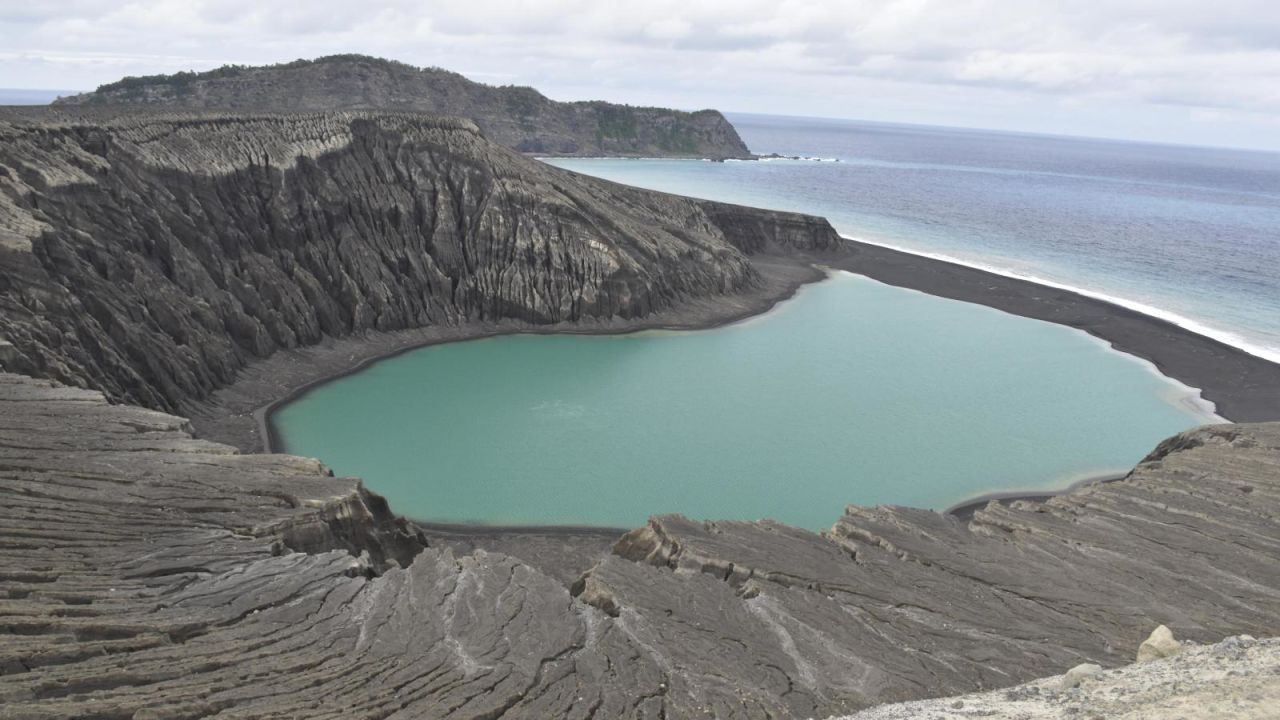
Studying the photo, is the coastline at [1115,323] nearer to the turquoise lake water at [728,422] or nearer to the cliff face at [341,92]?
the turquoise lake water at [728,422]

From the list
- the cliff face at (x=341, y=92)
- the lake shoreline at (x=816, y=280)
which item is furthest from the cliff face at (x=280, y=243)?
the cliff face at (x=341, y=92)

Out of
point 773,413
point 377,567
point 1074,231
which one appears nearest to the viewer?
point 377,567

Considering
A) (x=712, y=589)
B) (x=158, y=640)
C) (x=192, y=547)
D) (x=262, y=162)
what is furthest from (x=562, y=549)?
(x=262, y=162)

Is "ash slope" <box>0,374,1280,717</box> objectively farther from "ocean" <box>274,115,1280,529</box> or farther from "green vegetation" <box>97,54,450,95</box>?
"green vegetation" <box>97,54,450,95</box>

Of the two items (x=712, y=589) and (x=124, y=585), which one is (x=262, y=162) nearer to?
(x=124, y=585)

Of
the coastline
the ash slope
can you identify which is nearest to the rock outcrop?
the ash slope

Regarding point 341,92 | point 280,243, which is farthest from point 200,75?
point 280,243

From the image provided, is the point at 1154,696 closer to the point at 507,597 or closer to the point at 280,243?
the point at 507,597
